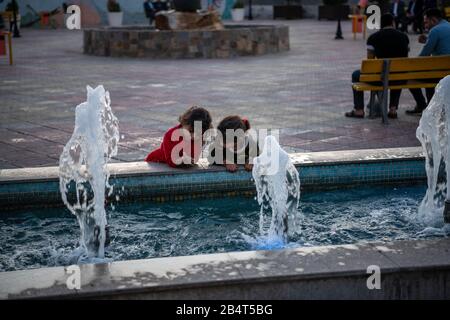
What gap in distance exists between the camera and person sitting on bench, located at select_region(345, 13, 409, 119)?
28.4 feet

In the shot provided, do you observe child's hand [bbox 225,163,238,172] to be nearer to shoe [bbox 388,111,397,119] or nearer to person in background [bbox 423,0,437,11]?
shoe [bbox 388,111,397,119]

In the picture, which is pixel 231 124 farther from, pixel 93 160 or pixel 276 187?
pixel 93 160

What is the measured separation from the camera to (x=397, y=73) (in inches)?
332

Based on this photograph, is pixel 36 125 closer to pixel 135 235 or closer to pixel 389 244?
pixel 135 235

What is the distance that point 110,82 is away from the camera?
12.2 meters

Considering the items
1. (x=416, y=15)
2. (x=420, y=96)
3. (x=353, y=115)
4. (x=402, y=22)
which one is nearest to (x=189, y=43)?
(x=353, y=115)

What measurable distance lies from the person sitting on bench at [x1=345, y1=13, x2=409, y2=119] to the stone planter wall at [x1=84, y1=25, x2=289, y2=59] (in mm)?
7024

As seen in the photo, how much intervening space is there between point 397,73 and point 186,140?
11.8 ft

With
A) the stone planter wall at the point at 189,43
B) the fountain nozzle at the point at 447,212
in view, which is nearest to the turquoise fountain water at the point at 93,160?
the fountain nozzle at the point at 447,212

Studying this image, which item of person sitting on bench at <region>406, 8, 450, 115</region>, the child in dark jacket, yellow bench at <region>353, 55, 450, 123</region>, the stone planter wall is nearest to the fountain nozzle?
the child in dark jacket

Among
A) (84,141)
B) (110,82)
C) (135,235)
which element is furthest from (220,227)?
(110,82)

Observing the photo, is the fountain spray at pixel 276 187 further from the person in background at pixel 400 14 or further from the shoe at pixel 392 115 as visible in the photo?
the person in background at pixel 400 14

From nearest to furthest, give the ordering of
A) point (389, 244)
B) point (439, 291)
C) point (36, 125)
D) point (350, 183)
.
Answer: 1. point (439, 291)
2. point (389, 244)
3. point (350, 183)
4. point (36, 125)
